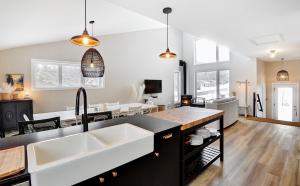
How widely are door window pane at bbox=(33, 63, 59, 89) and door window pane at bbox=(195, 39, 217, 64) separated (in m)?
7.00

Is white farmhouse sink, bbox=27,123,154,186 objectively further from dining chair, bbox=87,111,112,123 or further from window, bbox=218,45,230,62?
window, bbox=218,45,230,62

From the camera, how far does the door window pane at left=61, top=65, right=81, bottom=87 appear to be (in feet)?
16.5

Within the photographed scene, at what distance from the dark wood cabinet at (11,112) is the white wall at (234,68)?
7599 millimetres

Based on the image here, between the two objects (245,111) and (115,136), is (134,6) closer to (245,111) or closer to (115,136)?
(115,136)

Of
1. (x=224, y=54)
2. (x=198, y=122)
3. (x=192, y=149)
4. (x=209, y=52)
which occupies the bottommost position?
(x=192, y=149)

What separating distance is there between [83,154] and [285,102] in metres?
8.90

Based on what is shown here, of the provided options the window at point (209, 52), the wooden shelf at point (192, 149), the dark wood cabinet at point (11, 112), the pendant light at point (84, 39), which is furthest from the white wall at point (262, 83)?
the dark wood cabinet at point (11, 112)

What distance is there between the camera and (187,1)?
2.06 meters

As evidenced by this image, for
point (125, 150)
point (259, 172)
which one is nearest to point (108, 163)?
point (125, 150)

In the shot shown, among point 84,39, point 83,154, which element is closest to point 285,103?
point 84,39

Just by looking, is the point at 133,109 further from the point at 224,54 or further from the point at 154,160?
the point at 224,54

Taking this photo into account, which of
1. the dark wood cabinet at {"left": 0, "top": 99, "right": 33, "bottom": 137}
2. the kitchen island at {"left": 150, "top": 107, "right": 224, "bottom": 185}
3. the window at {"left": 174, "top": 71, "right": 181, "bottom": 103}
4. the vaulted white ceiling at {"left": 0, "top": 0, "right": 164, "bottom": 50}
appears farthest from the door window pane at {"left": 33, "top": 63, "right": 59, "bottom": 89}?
the window at {"left": 174, "top": 71, "right": 181, "bottom": 103}

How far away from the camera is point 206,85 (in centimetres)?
855

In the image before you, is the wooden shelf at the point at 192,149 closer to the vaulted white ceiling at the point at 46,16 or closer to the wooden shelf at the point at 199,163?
the wooden shelf at the point at 199,163
